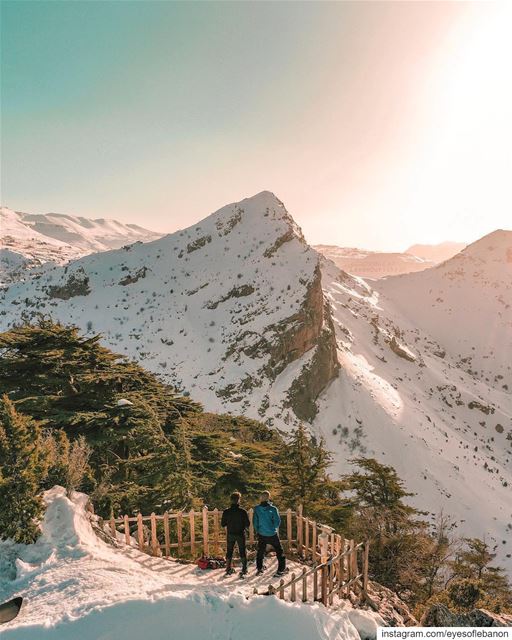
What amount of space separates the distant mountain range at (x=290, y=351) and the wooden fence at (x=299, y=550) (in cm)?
2645

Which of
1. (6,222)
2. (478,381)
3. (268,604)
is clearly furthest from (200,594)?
(6,222)

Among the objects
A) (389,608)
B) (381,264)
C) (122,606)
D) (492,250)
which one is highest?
(381,264)

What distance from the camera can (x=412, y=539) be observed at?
53.1 ft

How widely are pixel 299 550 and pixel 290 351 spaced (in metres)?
34.2

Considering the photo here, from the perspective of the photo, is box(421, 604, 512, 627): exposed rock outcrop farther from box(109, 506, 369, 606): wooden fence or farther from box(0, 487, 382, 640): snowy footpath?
box(109, 506, 369, 606): wooden fence

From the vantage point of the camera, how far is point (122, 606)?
5410mm

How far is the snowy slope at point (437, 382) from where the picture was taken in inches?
1457

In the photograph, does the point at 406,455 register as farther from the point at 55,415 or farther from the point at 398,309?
the point at 398,309

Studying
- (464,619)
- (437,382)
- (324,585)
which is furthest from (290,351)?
(464,619)

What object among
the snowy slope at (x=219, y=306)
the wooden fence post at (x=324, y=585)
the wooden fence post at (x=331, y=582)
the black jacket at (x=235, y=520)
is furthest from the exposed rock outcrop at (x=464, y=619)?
the snowy slope at (x=219, y=306)

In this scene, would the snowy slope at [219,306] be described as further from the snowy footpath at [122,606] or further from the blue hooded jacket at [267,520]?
the snowy footpath at [122,606]

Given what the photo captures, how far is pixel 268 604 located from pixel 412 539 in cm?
1298

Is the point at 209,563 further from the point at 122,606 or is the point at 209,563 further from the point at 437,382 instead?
the point at 437,382

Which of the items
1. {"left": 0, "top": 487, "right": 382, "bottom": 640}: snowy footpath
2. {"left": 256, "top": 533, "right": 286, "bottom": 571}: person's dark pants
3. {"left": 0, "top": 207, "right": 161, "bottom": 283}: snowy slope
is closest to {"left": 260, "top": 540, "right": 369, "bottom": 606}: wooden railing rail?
{"left": 256, "top": 533, "right": 286, "bottom": 571}: person's dark pants
